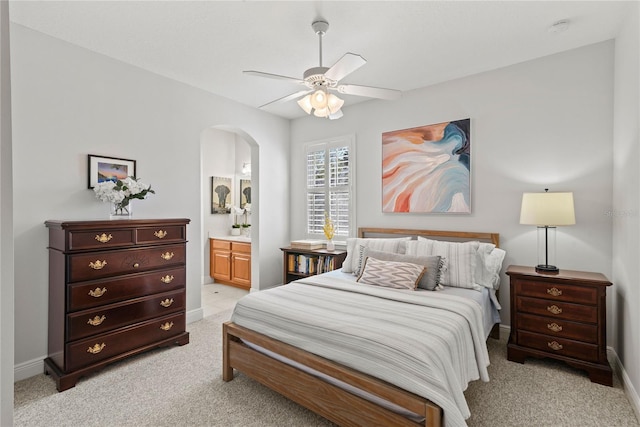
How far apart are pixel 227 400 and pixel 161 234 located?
5.26ft

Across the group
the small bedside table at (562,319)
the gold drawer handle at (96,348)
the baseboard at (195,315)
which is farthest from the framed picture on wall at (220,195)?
the small bedside table at (562,319)

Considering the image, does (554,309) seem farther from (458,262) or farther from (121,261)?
(121,261)

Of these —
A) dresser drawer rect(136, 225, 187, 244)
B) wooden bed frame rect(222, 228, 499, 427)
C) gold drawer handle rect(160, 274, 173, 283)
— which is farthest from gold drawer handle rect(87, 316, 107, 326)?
wooden bed frame rect(222, 228, 499, 427)

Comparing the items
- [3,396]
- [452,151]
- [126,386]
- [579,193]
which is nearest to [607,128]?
[579,193]

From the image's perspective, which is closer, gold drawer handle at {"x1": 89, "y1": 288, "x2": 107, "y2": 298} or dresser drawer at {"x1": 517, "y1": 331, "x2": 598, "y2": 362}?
dresser drawer at {"x1": 517, "y1": 331, "x2": 598, "y2": 362}

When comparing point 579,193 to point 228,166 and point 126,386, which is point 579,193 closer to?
point 126,386

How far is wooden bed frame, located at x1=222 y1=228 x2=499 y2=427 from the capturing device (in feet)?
5.13

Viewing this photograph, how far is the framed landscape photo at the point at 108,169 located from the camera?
290 centimetres

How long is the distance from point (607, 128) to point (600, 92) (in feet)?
1.09

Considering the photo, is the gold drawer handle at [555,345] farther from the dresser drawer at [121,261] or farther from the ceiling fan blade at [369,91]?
the dresser drawer at [121,261]

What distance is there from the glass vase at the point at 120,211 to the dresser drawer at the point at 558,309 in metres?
3.61

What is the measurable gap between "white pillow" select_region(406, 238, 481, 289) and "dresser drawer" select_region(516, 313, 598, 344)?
0.45 meters

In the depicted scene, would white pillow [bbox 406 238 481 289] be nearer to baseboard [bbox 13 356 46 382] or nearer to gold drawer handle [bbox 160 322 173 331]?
gold drawer handle [bbox 160 322 173 331]

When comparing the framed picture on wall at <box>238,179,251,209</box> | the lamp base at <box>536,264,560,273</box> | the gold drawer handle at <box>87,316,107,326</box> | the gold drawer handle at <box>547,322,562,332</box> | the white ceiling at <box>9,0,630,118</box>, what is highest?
the white ceiling at <box>9,0,630,118</box>
